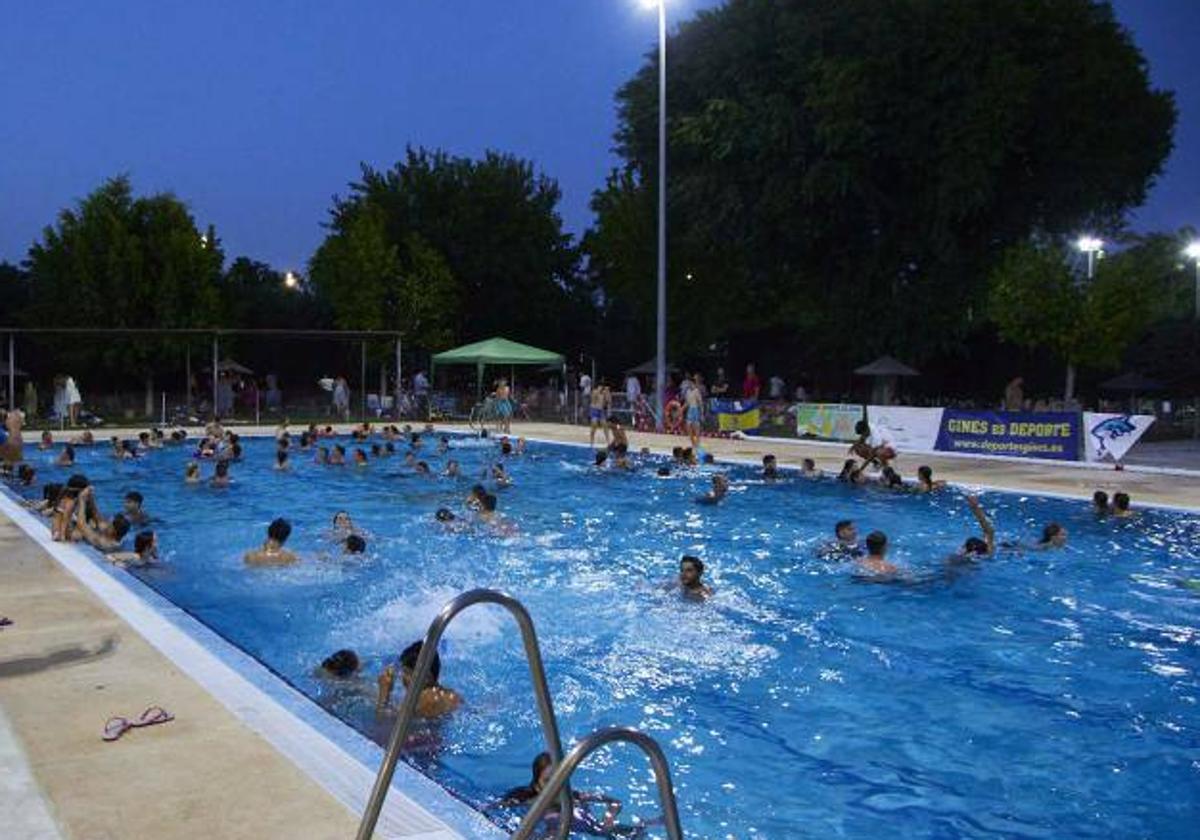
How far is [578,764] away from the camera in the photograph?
3.05 metres

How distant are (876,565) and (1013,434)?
12.1 m

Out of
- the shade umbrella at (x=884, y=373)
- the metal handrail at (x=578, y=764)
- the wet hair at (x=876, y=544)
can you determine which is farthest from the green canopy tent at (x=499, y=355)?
the metal handrail at (x=578, y=764)

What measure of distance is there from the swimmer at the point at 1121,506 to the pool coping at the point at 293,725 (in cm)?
1217

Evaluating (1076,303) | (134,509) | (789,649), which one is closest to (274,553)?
(134,509)

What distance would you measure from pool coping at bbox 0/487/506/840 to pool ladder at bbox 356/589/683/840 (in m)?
0.97

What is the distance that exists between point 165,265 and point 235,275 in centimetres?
786

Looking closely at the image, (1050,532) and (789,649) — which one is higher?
(1050,532)

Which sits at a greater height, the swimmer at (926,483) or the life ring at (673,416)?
the life ring at (673,416)

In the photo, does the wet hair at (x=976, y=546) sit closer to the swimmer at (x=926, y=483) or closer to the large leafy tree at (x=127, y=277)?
the swimmer at (x=926, y=483)

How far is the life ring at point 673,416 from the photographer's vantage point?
29812 mm

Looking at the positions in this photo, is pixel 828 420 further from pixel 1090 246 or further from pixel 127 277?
pixel 127 277

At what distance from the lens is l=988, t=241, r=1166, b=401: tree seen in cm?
2631

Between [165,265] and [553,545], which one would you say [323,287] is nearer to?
[165,265]

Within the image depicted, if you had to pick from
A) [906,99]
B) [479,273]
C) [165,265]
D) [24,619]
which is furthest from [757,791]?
[479,273]
